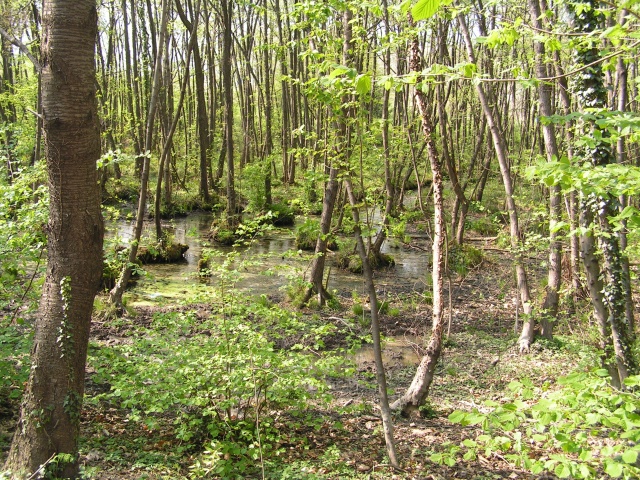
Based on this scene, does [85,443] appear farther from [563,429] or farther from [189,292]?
[189,292]

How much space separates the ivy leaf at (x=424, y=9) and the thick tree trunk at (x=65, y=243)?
106 inches

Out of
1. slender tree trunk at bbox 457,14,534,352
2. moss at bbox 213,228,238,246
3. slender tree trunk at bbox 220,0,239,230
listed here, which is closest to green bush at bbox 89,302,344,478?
slender tree trunk at bbox 457,14,534,352

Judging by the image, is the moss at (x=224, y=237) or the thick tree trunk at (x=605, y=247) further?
the moss at (x=224, y=237)

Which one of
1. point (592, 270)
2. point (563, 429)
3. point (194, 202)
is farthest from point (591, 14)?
point (194, 202)

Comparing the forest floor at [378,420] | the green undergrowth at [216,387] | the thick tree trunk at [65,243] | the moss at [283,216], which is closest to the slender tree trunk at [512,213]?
the forest floor at [378,420]

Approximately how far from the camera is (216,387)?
4547 millimetres

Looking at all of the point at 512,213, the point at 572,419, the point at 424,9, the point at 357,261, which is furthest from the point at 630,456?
the point at 357,261

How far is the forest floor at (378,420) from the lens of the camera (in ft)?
14.5

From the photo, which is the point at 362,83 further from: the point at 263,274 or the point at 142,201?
the point at 142,201

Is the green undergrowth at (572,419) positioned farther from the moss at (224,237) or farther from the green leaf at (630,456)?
the moss at (224,237)

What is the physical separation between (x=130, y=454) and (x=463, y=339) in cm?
628

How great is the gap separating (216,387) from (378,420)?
7.63 ft

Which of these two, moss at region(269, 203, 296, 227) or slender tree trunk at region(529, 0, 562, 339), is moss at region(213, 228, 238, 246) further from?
slender tree trunk at region(529, 0, 562, 339)

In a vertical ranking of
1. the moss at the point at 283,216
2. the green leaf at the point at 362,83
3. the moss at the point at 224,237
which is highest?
the green leaf at the point at 362,83
